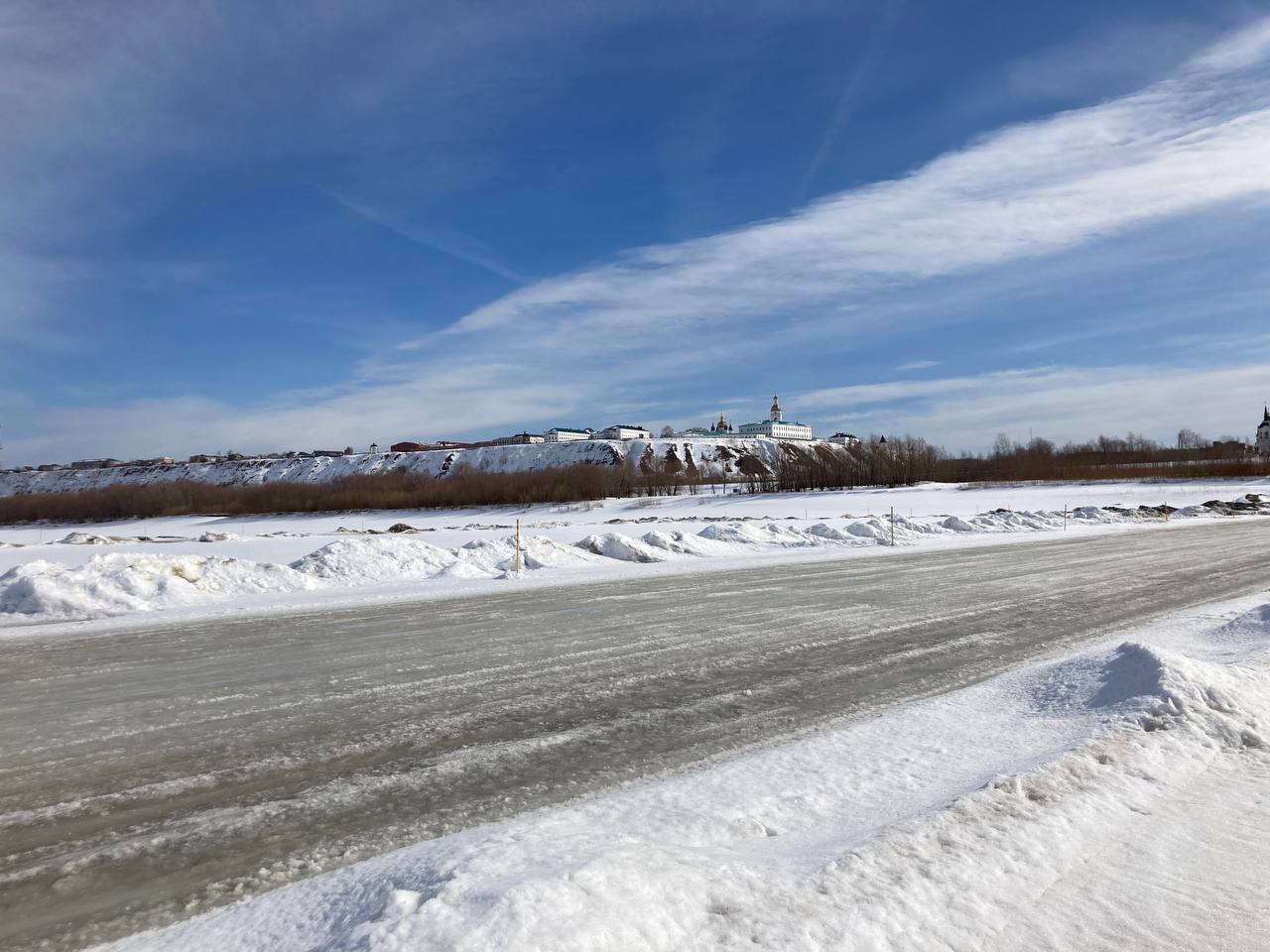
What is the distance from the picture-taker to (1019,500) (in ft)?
191

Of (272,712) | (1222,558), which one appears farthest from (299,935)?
(1222,558)

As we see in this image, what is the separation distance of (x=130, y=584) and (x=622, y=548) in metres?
12.0

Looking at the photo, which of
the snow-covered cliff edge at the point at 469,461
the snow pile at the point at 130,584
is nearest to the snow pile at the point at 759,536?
the snow pile at the point at 130,584

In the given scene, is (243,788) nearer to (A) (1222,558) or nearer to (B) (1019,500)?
(A) (1222,558)

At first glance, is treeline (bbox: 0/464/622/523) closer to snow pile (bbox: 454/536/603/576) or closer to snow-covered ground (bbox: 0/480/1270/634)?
snow-covered ground (bbox: 0/480/1270/634)

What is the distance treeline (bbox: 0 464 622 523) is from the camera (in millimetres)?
70688

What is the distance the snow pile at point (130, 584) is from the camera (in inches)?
520

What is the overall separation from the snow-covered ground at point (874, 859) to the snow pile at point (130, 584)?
40.5ft

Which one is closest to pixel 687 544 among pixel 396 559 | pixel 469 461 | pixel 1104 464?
pixel 396 559

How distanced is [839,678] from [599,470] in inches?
2756

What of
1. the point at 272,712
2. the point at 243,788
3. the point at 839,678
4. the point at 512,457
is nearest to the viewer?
the point at 243,788

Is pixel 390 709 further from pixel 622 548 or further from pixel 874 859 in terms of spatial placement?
pixel 622 548

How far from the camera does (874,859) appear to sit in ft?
11.4

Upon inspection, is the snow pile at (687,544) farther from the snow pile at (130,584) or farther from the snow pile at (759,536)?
the snow pile at (130,584)
